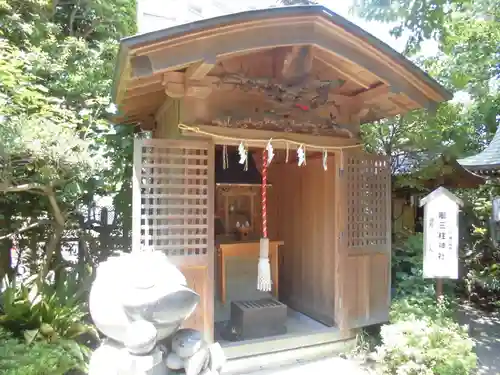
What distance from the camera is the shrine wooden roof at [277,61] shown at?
11.8ft

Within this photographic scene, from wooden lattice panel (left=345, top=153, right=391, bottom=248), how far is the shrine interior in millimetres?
310

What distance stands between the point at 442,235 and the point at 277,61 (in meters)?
2.98

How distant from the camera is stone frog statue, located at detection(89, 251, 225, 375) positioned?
9.68 feet

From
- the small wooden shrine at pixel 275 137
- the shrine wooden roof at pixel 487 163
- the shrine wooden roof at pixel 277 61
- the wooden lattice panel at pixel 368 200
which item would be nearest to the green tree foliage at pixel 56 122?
the small wooden shrine at pixel 275 137

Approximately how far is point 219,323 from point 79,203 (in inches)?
128

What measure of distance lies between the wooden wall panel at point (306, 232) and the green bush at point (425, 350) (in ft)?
3.83

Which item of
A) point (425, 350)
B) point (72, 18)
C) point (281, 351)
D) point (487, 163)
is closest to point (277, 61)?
point (487, 163)

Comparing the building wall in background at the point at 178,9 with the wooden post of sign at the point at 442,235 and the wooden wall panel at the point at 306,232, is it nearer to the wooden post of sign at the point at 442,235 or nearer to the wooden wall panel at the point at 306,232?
the wooden wall panel at the point at 306,232

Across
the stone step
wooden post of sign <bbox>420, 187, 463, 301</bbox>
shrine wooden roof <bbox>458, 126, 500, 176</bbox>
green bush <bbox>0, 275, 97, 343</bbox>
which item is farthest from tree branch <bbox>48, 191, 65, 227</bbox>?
shrine wooden roof <bbox>458, 126, 500, 176</bbox>

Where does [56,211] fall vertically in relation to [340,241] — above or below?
above

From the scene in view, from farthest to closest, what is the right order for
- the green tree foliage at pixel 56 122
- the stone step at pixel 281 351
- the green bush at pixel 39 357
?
the stone step at pixel 281 351 < the green tree foliage at pixel 56 122 < the green bush at pixel 39 357

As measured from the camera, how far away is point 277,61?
4.89 m

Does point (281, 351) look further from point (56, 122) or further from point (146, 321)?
point (56, 122)

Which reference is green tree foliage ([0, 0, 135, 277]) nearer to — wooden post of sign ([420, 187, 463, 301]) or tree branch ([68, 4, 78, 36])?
tree branch ([68, 4, 78, 36])
